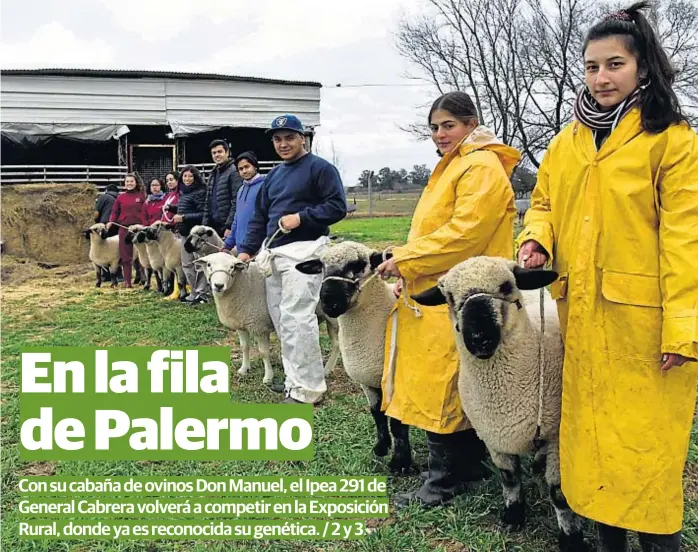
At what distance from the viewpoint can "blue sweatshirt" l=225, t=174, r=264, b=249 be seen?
22.8ft

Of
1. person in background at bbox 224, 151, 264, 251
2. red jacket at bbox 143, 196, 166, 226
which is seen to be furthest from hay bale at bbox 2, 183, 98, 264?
person in background at bbox 224, 151, 264, 251

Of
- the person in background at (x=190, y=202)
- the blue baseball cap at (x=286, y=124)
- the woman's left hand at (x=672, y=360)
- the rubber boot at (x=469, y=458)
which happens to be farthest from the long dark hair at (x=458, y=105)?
the person in background at (x=190, y=202)

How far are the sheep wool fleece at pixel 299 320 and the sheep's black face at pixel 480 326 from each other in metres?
2.59

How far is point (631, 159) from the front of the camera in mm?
2449

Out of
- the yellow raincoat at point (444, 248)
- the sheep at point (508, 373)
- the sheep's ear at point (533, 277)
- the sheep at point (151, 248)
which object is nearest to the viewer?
the sheep's ear at point (533, 277)

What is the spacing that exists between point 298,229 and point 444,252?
2338 millimetres

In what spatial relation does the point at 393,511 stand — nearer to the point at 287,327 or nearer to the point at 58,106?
the point at 287,327

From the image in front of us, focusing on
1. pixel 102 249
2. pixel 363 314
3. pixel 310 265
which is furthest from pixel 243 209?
pixel 102 249

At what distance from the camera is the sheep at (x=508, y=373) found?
3.05m

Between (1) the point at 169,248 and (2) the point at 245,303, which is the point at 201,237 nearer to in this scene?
(1) the point at 169,248

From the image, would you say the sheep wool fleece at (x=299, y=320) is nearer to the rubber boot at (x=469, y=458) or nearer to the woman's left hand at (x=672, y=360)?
the rubber boot at (x=469, y=458)

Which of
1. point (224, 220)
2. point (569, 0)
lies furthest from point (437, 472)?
point (569, 0)

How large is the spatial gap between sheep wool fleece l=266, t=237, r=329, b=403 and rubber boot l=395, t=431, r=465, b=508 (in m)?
2.01

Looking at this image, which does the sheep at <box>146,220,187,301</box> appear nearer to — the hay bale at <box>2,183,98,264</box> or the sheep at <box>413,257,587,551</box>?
the hay bale at <box>2,183,98,264</box>
